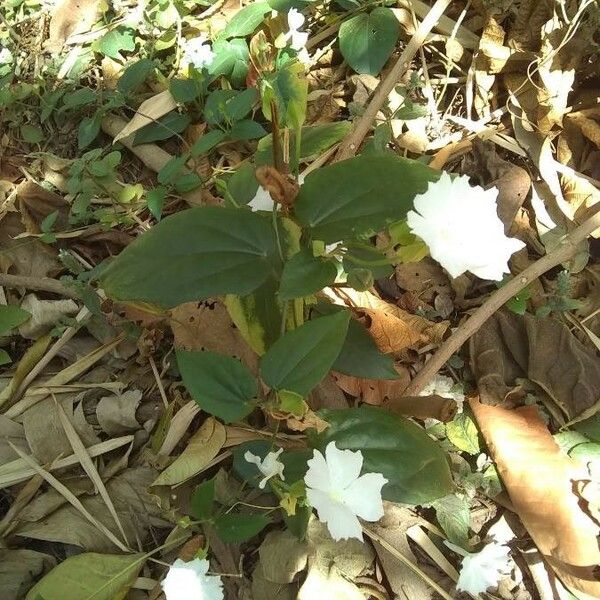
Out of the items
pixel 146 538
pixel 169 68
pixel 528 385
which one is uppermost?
pixel 169 68

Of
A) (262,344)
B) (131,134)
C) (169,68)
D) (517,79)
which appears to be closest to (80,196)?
(131,134)

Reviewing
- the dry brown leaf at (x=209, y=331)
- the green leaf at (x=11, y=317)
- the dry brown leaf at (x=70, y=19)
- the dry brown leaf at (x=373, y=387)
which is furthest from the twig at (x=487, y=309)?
the dry brown leaf at (x=70, y=19)

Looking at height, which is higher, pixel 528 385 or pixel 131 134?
pixel 131 134

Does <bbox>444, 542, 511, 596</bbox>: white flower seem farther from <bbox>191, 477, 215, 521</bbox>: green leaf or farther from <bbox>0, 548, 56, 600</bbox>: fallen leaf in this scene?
<bbox>0, 548, 56, 600</bbox>: fallen leaf

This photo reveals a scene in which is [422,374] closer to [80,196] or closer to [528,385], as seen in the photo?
[528,385]

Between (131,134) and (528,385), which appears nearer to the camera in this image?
(528,385)

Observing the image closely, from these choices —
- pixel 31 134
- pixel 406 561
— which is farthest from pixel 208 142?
pixel 406 561
